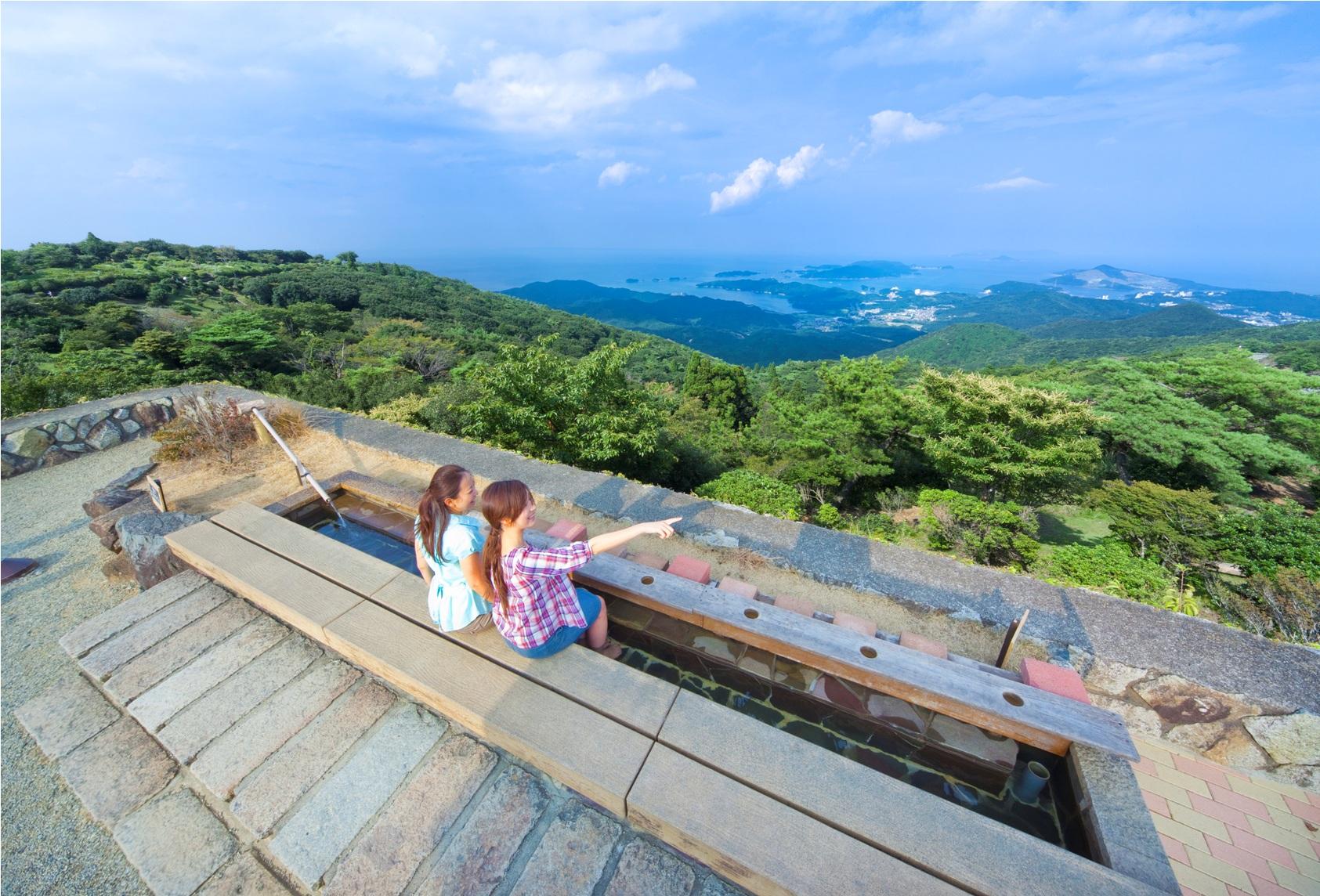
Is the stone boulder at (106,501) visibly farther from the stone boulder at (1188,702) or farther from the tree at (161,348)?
the tree at (161,348)

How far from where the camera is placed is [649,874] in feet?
5.23

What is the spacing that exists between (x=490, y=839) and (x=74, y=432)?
837cm

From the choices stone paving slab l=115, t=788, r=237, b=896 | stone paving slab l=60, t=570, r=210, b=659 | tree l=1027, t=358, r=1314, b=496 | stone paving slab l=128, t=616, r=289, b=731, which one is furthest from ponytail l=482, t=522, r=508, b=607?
tree l=1027, t=358, r=1314, b=496

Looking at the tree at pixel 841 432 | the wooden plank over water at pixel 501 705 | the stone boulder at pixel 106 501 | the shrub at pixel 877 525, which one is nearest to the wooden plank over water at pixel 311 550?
the wooden plank over water at pixel 501 705

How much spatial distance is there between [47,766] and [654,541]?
3.27 metres

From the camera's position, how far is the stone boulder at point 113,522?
4.06 metres

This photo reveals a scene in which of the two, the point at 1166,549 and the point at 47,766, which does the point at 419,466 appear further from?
the point at 1166,549

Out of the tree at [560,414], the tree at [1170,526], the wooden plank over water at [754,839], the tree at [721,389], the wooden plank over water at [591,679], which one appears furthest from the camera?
the tree at [721,389]

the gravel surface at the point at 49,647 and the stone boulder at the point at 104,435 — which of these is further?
the stone boulder at the point at 104,435

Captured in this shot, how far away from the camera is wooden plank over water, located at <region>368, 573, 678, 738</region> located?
5.92 ft

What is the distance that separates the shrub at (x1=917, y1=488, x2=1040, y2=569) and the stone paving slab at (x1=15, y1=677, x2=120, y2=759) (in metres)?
9.48

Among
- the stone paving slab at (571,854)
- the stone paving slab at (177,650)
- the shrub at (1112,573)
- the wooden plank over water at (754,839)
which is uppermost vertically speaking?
the wooden plank over water at (754,839)

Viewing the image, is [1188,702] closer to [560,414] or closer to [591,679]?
[591,679]

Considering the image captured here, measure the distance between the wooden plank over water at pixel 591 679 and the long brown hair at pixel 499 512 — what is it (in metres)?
0.28
